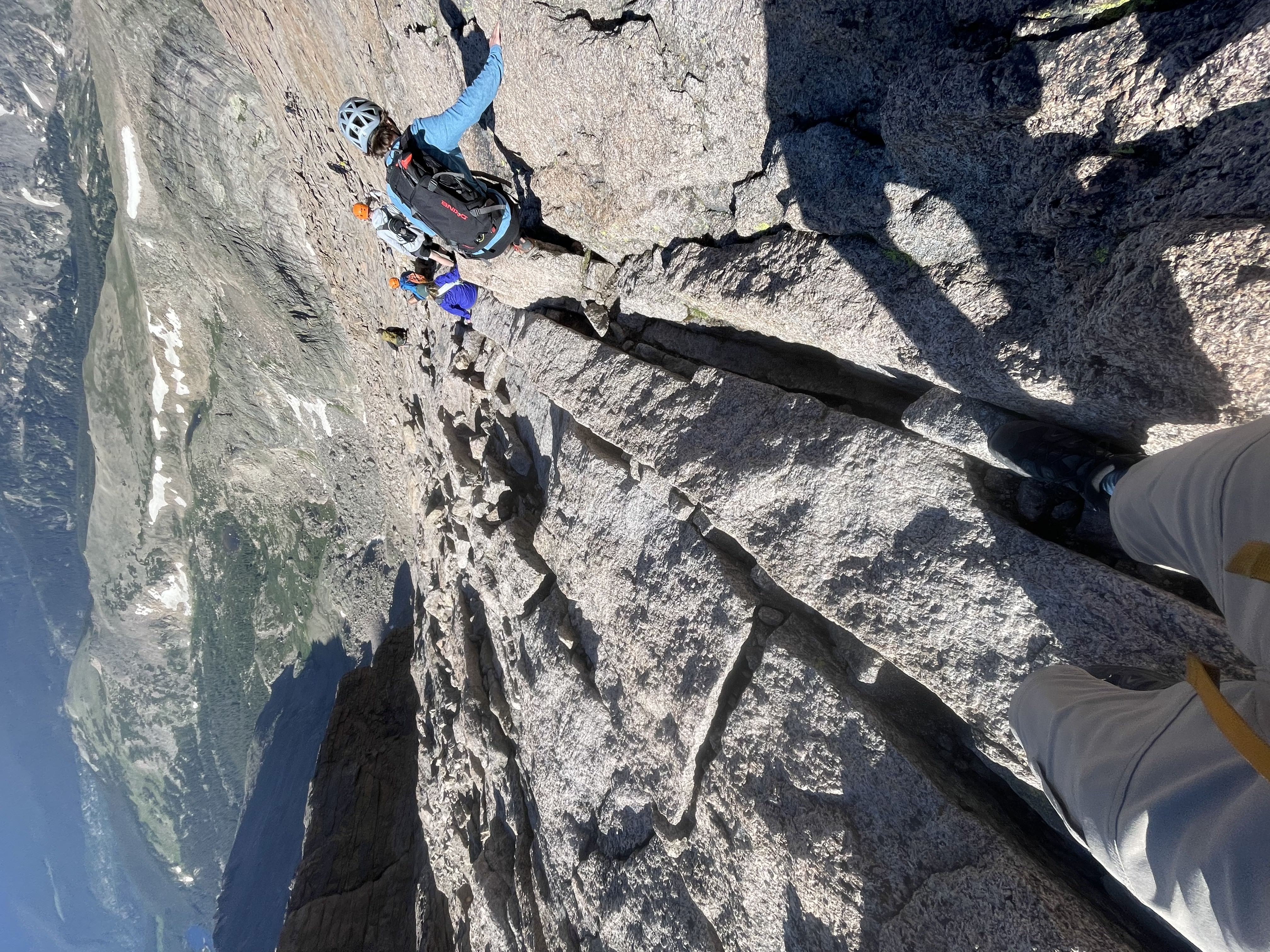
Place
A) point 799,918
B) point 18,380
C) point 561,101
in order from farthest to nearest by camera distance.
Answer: point 18,380, point 561,101, point 799,918

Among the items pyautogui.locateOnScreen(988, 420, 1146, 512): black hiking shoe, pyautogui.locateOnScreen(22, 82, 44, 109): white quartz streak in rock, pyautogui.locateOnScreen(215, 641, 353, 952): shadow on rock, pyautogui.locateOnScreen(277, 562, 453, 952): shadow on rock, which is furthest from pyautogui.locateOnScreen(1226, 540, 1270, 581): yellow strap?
pyautogui.locateOnScreen(22, 82, 44, 109): white quartz streak in rock

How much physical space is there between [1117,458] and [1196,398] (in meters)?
0.39

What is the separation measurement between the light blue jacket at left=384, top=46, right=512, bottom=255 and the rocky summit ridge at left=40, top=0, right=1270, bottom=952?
1.12 ft

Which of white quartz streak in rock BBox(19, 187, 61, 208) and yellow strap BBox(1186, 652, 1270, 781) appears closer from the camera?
yellow strap BBox(1186, 652, 1270, 781)

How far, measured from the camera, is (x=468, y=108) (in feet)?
15.9

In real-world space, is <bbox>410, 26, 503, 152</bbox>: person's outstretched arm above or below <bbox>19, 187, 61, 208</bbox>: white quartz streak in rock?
below

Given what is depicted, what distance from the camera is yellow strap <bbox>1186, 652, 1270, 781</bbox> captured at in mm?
1380

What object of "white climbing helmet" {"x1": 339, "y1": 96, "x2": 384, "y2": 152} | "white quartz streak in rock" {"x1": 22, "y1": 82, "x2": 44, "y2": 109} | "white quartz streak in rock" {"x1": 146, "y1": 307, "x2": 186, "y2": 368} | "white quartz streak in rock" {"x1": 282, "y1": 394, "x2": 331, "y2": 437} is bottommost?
"white climbing helmet" {"x1": 339, "y1": 96, "x2": 384, "y2": 152}

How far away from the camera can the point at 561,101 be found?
14.9 feet

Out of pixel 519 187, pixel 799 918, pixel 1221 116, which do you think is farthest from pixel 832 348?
pixel 519 187

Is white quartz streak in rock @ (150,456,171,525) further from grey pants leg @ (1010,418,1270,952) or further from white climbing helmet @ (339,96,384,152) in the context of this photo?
grey pants leg @ (1010,418,1270,952)

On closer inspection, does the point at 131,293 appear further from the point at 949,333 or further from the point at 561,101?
the point at 949,333

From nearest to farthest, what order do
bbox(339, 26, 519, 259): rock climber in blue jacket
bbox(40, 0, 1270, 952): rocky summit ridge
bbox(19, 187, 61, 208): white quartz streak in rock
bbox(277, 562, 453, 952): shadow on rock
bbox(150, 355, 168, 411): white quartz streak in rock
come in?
bbox(40, 0, 1270, 952): rocky summit ridge → bbox(339, 26, 519, 259): rock climber in blue jacket → bbox(277, 562, 453, 952): shadow on rock → bbox(150, 355, 168, 411): white quartz streak in rock → bbox(19, 187, 61, 208): white quartz streak in rock

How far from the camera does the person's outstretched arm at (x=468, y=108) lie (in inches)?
183
